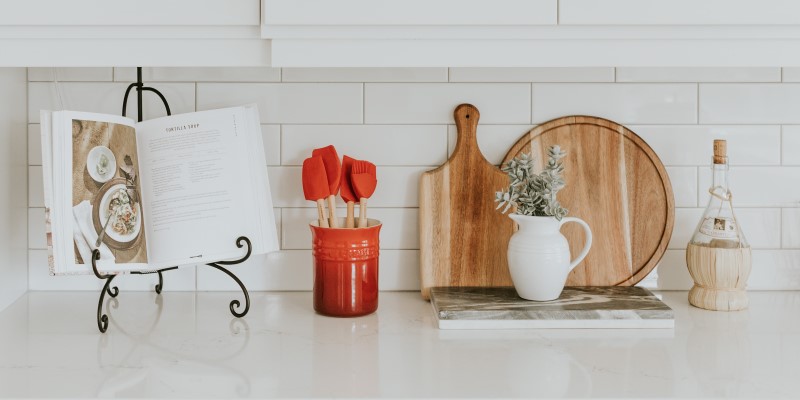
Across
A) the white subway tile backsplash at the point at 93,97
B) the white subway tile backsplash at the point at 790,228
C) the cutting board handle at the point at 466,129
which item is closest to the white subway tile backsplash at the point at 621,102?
the cutting board handle at the point at 466,129

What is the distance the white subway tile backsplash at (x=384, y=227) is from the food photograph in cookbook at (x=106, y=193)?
0.30 m

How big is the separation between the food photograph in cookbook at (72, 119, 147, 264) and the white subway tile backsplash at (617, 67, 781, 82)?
3.25 ft

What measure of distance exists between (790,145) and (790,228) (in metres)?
0.18

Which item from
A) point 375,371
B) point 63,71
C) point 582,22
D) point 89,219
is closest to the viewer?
point 375,371

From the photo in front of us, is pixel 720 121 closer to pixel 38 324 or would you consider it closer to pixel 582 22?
pixel 582 22

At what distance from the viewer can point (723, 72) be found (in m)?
1.48

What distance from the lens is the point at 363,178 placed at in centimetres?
134

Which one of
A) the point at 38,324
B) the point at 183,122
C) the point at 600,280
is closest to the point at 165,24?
the point at 183,122

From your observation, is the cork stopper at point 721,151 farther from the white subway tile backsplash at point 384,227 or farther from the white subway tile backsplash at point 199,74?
the white subway tile backsplash at point 199,74

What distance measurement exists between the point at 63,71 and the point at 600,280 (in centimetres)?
118

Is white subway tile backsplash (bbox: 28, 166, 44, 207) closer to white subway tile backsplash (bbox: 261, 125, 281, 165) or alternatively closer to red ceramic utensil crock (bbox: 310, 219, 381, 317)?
white subway tile backsplash (bbox: 261, 125, 281, 165)

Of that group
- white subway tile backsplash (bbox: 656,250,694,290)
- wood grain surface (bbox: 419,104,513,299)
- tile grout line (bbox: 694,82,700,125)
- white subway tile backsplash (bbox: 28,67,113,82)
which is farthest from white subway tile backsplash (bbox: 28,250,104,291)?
tile grout line (bbox: 694,82,700,125)

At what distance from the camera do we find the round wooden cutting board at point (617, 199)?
146cm

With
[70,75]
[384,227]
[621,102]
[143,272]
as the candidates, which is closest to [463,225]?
[384,227]
